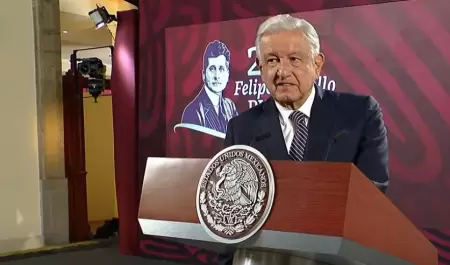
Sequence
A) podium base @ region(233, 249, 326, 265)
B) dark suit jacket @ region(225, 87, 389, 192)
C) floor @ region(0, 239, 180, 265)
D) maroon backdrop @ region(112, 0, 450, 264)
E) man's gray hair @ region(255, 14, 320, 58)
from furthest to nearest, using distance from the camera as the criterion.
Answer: floor @ region(0, 239, 180, 265)
maroon backdrop @ region(112, 0, 450, 264)
dark suit jacket @ region(225, 87, 389, 192)
man's gray hair @ region(255, 14, 320, 58)
podium base @ region(233, 249, 326, 265)

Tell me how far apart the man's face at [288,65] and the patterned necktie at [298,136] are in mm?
91

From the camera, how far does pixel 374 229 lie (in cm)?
79

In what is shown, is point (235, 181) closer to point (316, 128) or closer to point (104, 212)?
point (316, 128)

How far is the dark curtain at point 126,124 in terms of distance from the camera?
5.61m

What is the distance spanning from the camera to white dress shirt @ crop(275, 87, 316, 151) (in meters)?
1.27

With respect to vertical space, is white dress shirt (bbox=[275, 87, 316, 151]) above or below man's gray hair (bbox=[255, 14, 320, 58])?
below

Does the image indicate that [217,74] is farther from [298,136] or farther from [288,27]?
[288,27]

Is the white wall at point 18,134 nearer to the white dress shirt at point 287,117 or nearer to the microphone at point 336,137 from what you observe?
the white dress shirt at point 287,117

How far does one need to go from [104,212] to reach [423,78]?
224 inches

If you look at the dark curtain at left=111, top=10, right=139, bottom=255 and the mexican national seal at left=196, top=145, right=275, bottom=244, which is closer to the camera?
the mexican national seal at left=196, top=145, right=275, bottom=244

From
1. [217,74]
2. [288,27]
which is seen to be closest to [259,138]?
[288,27]

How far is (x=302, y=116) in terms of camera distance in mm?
1282

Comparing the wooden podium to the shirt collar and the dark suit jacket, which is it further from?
the shirt collar

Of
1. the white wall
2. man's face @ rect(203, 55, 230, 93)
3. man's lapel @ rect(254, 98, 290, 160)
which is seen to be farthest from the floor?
man's lapel @ rect(254, 98, 290, 160)
